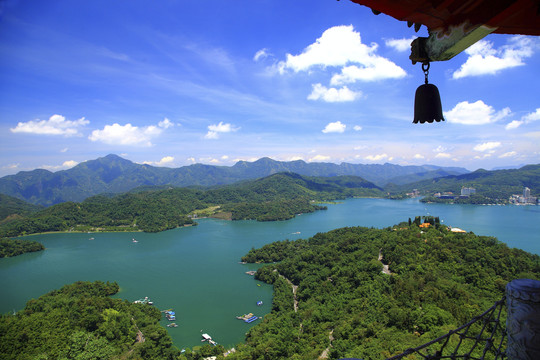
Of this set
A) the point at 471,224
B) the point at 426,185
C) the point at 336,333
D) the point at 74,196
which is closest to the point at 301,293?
the point at 336,333

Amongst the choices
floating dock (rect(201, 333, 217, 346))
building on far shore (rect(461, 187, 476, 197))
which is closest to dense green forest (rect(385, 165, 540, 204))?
building on far shore (rect(461, 187, 476, 197))

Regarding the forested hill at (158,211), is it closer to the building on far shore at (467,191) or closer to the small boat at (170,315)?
the small boat at (170,315)

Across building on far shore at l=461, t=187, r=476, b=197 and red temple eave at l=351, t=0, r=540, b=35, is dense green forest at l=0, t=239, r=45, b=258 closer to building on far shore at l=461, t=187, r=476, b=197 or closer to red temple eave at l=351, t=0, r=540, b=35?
red temple eave at l=351, t=0, r=540, b=35

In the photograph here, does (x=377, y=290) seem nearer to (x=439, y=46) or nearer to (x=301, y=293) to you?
(x=301, y=293)

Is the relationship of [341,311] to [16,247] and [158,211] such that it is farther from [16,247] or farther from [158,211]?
[158,211]

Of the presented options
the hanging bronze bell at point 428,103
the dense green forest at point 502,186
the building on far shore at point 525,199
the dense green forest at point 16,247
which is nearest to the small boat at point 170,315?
the hanging bronze bell at point 428,103
